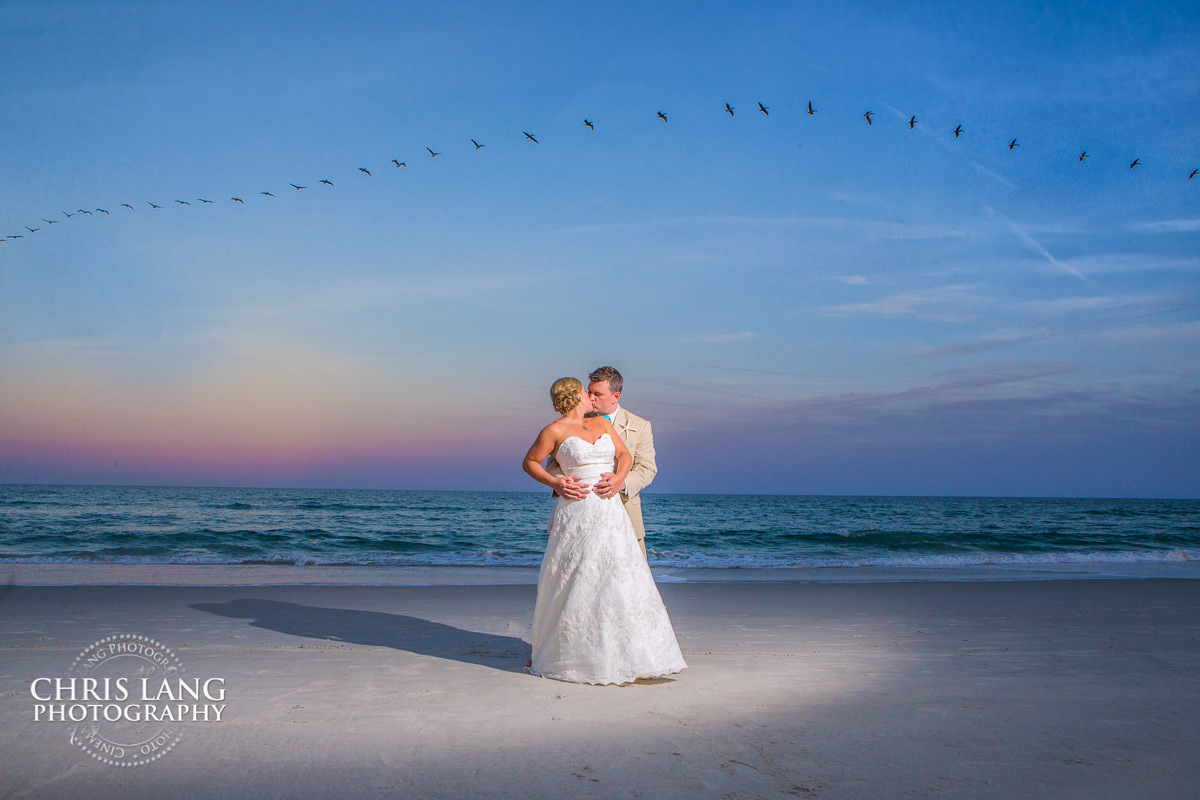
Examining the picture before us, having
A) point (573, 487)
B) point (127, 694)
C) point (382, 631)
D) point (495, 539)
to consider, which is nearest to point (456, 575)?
point (382, 631)

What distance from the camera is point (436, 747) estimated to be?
155 inches

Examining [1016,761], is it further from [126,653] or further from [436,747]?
[126,653]

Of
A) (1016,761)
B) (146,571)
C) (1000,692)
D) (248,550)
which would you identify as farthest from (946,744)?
(248,550)

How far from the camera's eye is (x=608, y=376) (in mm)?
5707

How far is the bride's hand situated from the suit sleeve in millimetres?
492

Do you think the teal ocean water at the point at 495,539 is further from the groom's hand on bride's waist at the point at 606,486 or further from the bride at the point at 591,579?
the groom's hand on bride's waist at the point at 606,486

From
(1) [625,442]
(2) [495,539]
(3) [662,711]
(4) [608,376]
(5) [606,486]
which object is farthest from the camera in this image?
(2) [495,539]

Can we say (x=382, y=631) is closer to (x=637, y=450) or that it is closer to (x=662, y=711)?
(x=637, y=450)

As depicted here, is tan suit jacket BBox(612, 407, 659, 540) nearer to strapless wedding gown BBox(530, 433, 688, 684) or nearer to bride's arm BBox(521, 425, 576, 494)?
strapless wedding gown BBox(530, 433, 688, 684)

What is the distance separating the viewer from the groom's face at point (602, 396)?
5.72 meters

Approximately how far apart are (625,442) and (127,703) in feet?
12.0

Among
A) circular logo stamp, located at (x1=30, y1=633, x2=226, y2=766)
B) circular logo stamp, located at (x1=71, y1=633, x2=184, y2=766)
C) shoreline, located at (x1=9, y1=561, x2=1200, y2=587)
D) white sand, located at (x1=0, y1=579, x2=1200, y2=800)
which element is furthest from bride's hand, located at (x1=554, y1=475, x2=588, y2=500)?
shoreline, located at (x1=9, y1=561, x2=1200, y2=587)

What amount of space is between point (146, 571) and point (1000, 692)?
1350 centimetres

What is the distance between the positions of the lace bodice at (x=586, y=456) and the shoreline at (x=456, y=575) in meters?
6.97
